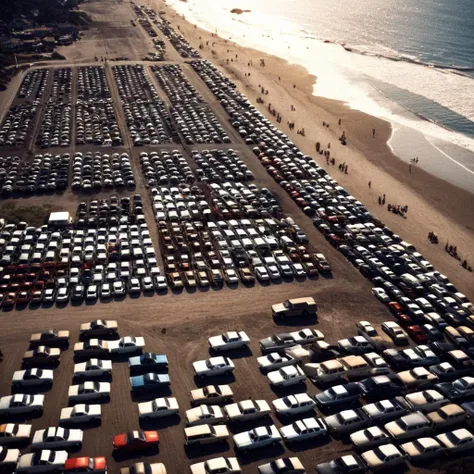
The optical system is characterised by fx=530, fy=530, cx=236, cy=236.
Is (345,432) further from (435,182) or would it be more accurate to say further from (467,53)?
(467,53)

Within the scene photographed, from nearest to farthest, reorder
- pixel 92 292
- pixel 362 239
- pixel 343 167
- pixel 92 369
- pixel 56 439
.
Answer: pixel 56 439 < pixel 92 369 < pixel 92 292 < pixel 362 239 < pixel 343 167

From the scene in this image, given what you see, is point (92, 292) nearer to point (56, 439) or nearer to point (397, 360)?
point (56, 439)

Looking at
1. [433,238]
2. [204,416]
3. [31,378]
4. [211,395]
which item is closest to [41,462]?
[31,378]

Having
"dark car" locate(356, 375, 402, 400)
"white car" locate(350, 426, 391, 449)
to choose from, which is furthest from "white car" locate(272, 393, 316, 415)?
"dark car" locate(356, 375, 402, 400)

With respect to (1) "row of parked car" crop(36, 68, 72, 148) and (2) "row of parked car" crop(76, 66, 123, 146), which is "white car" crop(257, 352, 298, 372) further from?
(1) "row of parked car" crop(36, 68, 72, 148)

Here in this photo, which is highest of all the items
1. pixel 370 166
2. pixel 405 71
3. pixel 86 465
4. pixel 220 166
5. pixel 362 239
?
pixel 405 71

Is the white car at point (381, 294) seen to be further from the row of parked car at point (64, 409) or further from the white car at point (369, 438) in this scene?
the row of parked car at point (64, 409)

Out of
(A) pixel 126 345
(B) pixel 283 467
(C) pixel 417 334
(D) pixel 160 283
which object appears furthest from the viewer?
(D) pixel 160 283
